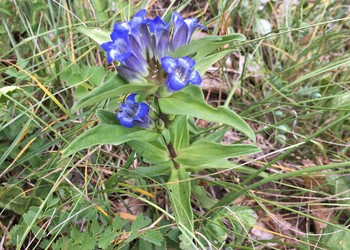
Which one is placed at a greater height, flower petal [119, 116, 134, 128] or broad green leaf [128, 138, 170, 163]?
flower petal [119, 116, 134, 128]

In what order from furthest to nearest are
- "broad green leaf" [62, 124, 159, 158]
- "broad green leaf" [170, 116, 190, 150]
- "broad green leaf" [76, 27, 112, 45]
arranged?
"broad green leaf" [170, 116, 190, 150], "broad green leaf" [76, 27, 112, 45], "broad green leaf" [62, 124, 159, 158]

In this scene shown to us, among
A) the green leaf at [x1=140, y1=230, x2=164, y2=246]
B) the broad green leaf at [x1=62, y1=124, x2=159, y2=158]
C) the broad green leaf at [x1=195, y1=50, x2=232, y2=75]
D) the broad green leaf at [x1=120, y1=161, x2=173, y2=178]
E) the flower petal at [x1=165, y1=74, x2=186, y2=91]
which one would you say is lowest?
the green leaf at [x1=140, y1=230, x2=164, y2=246]

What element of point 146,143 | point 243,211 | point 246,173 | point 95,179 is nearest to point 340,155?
point 246,173

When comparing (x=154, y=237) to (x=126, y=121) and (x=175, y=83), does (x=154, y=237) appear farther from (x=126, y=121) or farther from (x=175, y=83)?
(x=175, y=83)

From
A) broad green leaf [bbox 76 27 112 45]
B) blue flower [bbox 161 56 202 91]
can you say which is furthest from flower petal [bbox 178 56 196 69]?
broad green leaf [bbox 76 27 112 45]

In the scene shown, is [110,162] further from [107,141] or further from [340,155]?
[340,155]

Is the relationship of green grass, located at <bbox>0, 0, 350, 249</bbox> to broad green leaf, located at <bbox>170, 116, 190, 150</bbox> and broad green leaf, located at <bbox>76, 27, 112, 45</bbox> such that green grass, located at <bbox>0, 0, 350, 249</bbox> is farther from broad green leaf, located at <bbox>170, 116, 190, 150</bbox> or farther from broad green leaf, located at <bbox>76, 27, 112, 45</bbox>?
broad green leaf, located at <bbox>76, 27, 112, 45</bbox>

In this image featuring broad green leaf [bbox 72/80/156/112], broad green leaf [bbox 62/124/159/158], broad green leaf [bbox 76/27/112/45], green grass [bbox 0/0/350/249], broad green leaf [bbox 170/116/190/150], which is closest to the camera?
broad green leaf [bbox 72/80/156/112]

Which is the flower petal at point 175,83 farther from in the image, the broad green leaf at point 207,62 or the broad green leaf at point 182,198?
the broad green leaf at point 182,198

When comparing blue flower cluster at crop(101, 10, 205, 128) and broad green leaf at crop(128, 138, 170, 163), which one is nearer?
blue flower cluster at crop(101, 10, 205, 128)
